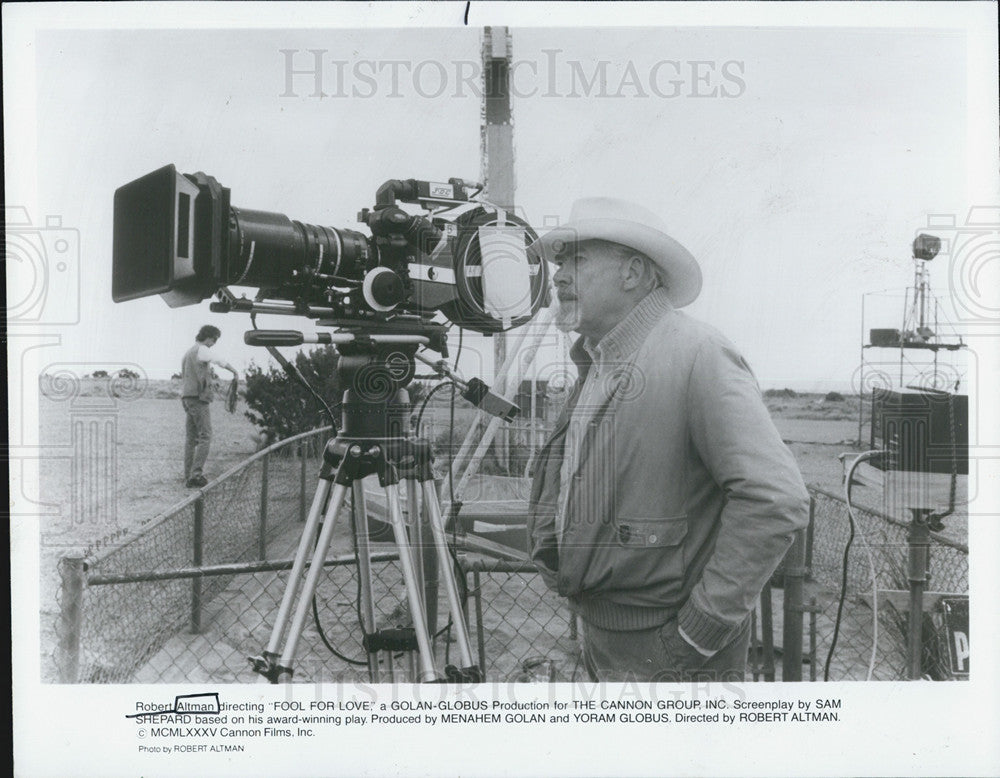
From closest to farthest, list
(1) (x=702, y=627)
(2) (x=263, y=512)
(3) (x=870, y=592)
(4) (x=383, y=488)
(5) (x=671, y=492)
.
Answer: (1) (x=702, y=627) → (5) (x=671, y=492) → (4) (x=383, y=488) → (3) (x=870, y=592) → (2) (x=263, y=512)

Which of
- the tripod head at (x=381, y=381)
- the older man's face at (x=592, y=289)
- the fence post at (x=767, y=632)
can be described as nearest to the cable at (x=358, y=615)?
the tripod head at (x=381, y=381)

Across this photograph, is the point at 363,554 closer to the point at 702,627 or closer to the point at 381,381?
the point at 381,381

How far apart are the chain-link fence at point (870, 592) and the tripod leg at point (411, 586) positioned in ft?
3.38

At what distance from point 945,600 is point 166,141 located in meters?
2.44

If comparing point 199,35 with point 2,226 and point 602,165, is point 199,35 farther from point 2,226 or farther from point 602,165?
point 602,165

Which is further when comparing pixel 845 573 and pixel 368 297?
pixel 845 573

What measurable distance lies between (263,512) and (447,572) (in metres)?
0.67

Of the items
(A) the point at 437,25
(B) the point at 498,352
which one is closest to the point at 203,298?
(B) the point at 498,352

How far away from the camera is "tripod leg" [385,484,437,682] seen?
78.4 inches

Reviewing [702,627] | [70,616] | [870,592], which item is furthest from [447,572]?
[870,592]

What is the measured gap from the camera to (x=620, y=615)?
1895 mm

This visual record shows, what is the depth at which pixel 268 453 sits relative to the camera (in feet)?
7.42

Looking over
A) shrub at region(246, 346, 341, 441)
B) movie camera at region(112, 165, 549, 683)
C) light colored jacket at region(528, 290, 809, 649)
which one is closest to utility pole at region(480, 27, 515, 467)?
movie camera at region(112, 165, 549, 683)

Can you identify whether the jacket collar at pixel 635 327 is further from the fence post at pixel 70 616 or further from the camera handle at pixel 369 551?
the fence post at pixel 70 616
